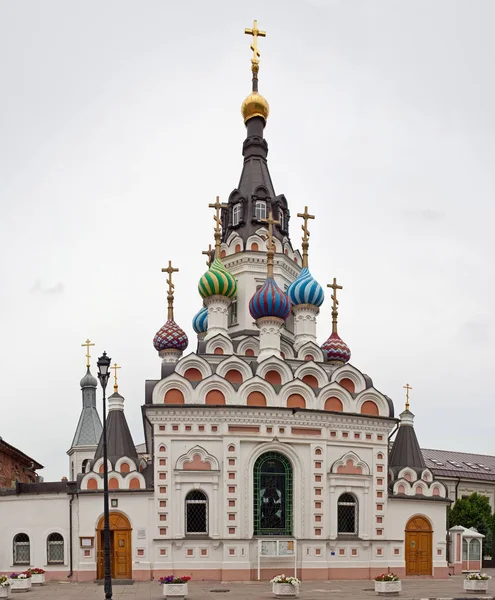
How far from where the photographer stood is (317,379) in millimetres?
30344

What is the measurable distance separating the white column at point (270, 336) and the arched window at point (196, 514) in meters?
5.91

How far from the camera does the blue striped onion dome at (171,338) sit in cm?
3644

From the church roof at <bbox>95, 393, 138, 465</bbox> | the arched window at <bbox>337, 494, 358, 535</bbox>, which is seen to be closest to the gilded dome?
the church roof at <bbox>95, 393, 138, 465</bbox>

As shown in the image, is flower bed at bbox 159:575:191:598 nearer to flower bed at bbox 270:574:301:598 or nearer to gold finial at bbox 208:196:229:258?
flower bed at bbox 270:574:301:598

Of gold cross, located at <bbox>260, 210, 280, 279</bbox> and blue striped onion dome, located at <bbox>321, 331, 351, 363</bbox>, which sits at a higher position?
gold cross, located at <bbox>260, 210, 280, 279</bbox>

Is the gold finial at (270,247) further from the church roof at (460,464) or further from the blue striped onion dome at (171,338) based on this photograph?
the church roof at (460,464)

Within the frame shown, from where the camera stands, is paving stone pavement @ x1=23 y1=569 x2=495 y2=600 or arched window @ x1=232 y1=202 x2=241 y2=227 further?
arched window @ x1=232 y1=202 x2=241 y2=227

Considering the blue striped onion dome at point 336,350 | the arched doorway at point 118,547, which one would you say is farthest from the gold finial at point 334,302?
the arched doorway at point 118,547

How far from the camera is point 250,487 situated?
27.7m

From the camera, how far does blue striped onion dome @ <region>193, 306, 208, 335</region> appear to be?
120ft

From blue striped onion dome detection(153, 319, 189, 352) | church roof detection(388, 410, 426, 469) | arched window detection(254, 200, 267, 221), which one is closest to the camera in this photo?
church roof detection(388, 410, 426, 469)

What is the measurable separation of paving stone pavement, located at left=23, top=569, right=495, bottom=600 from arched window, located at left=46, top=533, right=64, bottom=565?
148 cm

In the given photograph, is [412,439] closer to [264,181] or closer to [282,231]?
[282,231]

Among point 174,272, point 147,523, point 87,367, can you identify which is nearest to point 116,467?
point 147,523
